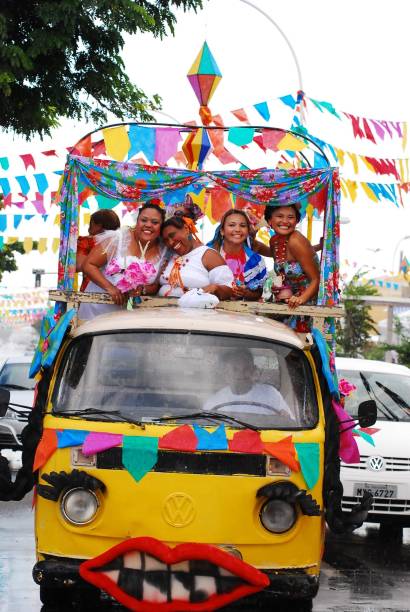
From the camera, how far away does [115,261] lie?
28.8 feet

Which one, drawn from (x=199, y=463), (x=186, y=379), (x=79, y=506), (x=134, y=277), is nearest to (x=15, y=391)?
(x=134, y=277)

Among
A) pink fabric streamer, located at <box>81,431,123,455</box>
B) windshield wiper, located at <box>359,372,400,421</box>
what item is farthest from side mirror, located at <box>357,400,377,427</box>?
windshield wiper, located at <box>359,372,400,421</box>

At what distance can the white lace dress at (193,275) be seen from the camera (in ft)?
28.5

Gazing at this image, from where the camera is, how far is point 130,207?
10398 mm

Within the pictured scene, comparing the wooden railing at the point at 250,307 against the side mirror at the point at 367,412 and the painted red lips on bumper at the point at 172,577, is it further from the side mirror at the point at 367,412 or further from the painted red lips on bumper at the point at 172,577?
the painted red lips on bumper at the point at 172,577

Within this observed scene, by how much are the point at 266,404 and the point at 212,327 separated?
616mm

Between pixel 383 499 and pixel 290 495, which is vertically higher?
pixel 290 495

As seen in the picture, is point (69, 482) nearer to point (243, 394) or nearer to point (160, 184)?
point (243, 394)

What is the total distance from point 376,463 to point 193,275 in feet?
9.75

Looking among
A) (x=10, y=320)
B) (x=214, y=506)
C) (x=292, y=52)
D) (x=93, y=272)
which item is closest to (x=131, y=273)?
(x=93, y=272)

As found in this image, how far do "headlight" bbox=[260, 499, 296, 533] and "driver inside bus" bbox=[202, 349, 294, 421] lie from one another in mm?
571

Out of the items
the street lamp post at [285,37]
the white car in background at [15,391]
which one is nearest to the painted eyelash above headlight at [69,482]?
the white car in background at [15,391]

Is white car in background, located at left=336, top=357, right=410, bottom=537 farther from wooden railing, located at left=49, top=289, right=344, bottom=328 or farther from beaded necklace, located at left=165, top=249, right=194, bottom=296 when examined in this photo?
wooden railing, located at left=49, top=289, right=344, bottom=328

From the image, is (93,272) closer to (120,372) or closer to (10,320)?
(120,372)
